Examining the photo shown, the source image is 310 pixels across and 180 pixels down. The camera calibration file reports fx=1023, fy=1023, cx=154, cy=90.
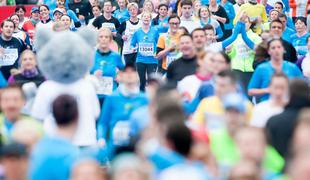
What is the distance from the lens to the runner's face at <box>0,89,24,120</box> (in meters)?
9.35

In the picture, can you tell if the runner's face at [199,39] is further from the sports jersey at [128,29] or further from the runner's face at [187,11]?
the sports jersey at [128,29]

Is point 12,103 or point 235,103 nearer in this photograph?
point 235,103

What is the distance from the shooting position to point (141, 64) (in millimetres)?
18172

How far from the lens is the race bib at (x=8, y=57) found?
16781 millimetres

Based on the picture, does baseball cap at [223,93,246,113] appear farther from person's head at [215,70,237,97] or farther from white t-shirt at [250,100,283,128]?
white t-shirt at [250,100,283,128]

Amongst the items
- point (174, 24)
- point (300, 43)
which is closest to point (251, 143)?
point (174, 24)

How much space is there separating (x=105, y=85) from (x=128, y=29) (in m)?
6.31

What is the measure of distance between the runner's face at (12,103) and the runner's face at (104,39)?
14.9 ft

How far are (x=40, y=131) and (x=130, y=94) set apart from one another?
2.91 m

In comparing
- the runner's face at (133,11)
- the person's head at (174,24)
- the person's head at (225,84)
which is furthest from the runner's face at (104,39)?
the runner's face at (133,11)

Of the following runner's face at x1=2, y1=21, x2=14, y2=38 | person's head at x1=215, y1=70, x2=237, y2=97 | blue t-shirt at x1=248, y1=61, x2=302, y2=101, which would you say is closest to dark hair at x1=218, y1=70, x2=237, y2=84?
person's head at x1=215, y1=70, x2=237, y2=97

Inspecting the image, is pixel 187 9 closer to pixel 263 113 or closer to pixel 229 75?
pixel 263 113

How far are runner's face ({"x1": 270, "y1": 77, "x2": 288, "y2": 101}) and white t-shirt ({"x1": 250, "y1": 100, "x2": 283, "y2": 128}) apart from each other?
11 centimetres

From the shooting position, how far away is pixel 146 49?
1812 cm
